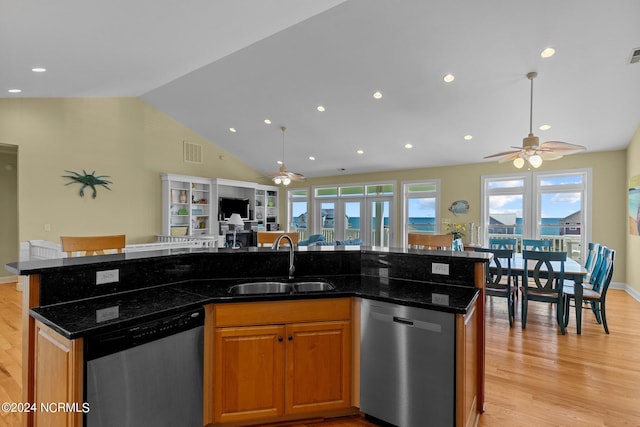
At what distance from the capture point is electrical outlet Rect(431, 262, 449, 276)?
2412 mm

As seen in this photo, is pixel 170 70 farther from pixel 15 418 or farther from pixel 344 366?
pixel 344 366

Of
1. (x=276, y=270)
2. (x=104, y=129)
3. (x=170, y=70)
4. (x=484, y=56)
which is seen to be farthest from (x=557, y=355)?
(x=104, y=129)

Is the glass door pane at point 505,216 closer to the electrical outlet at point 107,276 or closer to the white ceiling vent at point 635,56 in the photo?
the white ceiling vent at point 635,56

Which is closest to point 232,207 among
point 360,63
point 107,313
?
point 360,63

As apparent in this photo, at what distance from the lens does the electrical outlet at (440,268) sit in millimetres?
2412

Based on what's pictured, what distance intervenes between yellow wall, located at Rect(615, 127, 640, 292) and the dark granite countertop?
5265 mm

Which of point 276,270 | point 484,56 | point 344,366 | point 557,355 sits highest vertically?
point 484,56

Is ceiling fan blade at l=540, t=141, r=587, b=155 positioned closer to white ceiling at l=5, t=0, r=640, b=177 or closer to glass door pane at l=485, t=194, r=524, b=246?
white ceiling at l=5, t=0, r=640, b=177

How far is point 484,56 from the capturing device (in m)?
4.21

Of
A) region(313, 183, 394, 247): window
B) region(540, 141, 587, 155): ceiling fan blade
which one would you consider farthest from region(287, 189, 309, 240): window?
region(540, 141, 587, 155): ceiling fan blade

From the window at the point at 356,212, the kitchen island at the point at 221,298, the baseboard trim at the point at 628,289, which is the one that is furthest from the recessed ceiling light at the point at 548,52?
the window at the point at 356,212

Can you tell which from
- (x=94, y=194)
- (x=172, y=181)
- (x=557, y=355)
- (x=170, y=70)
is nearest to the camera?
(x=557, y=355)

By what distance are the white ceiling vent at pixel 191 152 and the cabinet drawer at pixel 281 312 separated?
738 cm

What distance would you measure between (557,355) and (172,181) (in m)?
7.91
